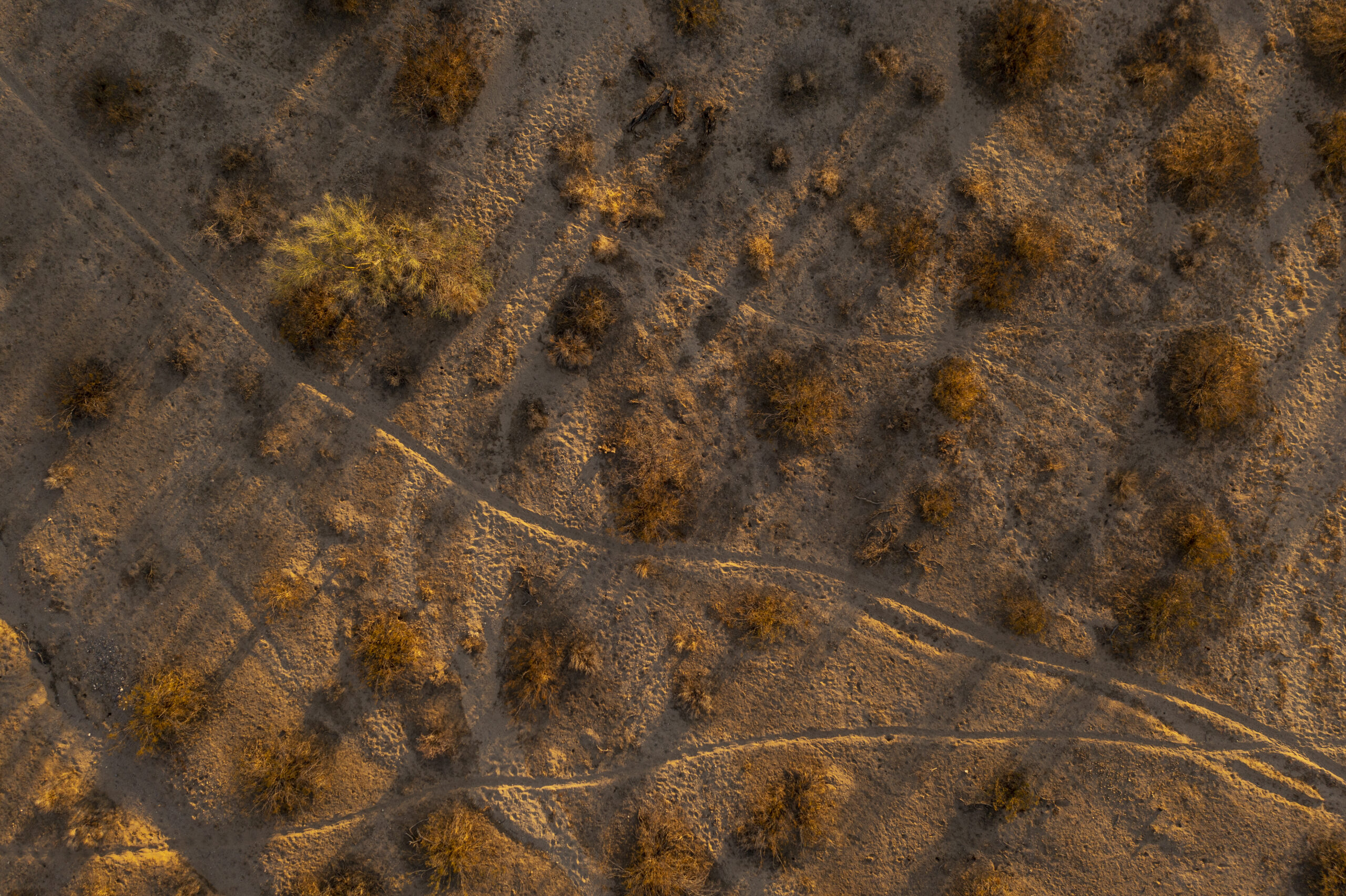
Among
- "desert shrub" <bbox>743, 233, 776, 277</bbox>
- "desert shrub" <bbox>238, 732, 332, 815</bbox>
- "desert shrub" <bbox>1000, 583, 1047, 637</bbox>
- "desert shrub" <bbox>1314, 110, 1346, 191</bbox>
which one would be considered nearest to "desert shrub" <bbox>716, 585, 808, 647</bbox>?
"desert shrub" <bbox>1000, 583, 1047, 637</bbox>

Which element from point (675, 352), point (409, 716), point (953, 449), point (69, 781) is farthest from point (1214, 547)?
point (69, 781)

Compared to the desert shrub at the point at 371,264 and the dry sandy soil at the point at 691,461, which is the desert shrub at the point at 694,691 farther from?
the desert shrub at the point at 371,264

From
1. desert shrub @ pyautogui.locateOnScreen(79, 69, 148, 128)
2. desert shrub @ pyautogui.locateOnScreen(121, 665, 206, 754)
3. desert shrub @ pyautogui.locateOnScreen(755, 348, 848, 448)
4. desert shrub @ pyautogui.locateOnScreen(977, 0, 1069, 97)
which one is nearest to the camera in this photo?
desert shrub @ pyautogui.locateOnScreen(121, 665, 206, 754)

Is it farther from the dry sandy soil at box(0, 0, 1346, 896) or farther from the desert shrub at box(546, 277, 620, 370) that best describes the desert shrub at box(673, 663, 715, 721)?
the desert shrub at box(546, 277, 620, 370)

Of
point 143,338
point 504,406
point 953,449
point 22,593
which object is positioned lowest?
point 22,593

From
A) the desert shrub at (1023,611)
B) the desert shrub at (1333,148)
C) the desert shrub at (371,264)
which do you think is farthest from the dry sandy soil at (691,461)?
the desert shrub at (371,264)

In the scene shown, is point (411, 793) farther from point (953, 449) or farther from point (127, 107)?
point (127, 107)
